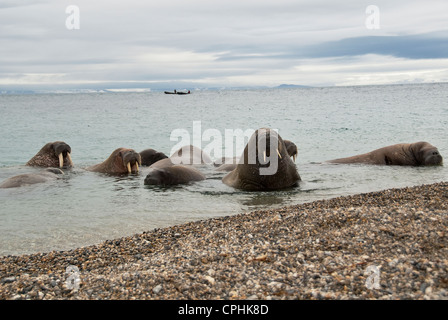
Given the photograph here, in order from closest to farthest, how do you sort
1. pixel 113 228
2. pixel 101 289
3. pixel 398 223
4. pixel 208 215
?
1. pixel 101 289
2. pixel 398 223
3. pixel 113 228
4. pixel 208 215

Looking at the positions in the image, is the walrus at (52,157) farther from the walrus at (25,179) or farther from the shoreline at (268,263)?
the shoreline at (268,263)

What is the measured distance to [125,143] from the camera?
25688mm

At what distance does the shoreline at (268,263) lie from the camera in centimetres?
421

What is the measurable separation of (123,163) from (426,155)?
8.85 meters

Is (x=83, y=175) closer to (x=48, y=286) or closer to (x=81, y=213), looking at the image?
(x=81, y=213)

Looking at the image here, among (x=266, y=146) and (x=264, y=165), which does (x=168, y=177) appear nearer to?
(x=264, y=165)

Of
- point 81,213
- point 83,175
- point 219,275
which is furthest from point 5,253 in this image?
point 83,175

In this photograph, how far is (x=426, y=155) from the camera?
14.4 meters

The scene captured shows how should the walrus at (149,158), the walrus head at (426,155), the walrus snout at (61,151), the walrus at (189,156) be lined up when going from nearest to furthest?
1. the walrus head at (426,155)
2. the walrus snout at (61,151)
3. the walrus at (189,156)
4. the walrus at (149,158)

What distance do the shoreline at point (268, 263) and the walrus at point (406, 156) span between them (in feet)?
26.9

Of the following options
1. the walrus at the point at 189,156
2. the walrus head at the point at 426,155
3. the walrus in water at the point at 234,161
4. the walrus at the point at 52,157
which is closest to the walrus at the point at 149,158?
the walrus at the point at 189,156

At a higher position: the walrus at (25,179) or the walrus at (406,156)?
the walrus at (406,156)

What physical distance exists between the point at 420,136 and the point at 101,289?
22121 millimetres

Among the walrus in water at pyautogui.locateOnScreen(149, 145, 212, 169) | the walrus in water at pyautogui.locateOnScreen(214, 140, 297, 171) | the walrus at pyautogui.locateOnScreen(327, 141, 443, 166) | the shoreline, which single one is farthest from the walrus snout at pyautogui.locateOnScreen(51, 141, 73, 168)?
the shoreline
